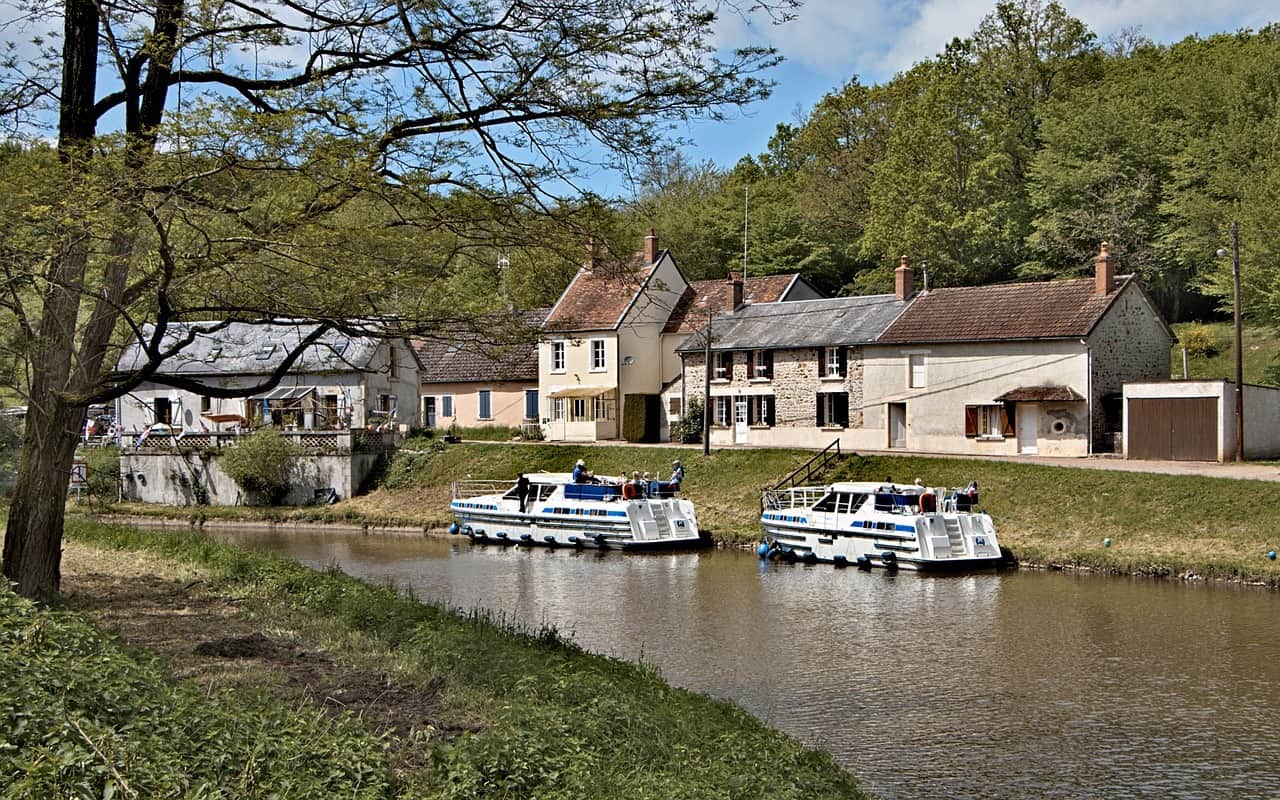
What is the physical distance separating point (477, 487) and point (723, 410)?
10700 millimetres

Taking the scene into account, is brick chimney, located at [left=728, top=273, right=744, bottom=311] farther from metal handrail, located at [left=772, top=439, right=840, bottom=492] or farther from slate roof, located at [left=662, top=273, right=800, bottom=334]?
metal handrail, located at [left=772, top=439, right=840, bottom=492]

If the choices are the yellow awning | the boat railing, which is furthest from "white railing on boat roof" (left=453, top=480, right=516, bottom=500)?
the yellow awning

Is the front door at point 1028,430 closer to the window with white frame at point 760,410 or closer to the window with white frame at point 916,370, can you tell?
the window with white frame at point 916,370

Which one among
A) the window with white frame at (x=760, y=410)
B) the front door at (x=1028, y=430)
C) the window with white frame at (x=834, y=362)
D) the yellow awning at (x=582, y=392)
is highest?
the window with white frame at (x=834, y=362)

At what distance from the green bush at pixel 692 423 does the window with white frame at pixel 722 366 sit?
1234 mm

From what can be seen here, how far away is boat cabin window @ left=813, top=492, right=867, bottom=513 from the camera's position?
29.1m

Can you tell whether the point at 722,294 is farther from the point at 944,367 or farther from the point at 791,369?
the point at 944,367

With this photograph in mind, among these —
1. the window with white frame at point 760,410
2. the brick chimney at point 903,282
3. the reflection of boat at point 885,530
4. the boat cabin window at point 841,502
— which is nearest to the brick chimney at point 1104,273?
the brick chimney at point 903,282

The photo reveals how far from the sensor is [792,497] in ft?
101

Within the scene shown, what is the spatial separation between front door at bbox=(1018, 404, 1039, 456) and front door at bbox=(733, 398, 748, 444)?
1061cm

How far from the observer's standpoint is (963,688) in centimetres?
1565

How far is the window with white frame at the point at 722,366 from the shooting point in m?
A: 44.5

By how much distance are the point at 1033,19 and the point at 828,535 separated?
4035 cm

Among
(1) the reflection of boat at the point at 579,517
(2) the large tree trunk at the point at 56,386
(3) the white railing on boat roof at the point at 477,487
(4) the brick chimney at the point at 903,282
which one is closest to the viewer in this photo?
(2) the large tree trunk at the point at 56,386
